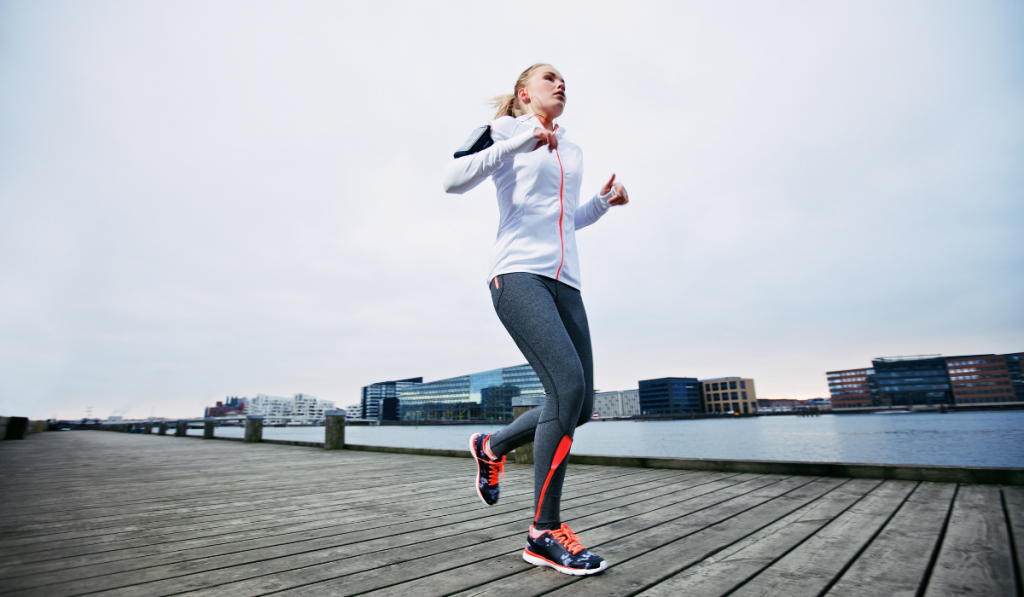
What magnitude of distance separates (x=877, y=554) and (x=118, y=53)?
1357 centimetres

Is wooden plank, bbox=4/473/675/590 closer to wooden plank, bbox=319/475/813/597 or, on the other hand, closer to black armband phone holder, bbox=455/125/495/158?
wooden plank, bbox=319/475/813/597

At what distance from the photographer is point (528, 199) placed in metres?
1.68

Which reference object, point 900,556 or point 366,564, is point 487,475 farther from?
point 900,556

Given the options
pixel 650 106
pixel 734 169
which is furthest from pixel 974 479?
pixel 734 169

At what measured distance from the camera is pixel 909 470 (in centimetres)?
298

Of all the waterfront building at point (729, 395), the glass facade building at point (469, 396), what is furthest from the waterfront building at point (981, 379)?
the glass facade building at point (469, 396)

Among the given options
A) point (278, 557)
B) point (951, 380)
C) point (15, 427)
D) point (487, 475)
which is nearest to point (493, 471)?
point (487, 475)

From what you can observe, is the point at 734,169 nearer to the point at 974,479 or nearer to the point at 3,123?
the point at 974,479

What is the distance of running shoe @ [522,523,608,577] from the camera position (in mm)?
1319

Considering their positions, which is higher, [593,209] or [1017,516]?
[593,209]

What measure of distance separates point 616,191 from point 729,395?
13489cm

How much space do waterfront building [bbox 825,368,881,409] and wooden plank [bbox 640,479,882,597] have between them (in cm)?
14012

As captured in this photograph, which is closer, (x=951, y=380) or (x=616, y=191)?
(x=616, y=191)

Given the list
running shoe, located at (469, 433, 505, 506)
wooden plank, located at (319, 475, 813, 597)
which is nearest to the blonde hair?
running shoe, located at (469, 433, 505, 506)
